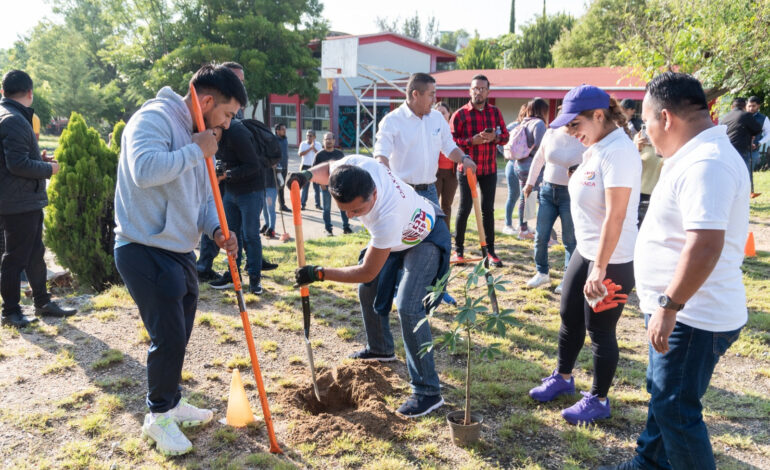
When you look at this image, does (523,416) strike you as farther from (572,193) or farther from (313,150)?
(313,150)

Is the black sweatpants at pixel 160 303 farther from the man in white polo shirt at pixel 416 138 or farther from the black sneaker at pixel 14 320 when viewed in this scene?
the man in white polo shirt at pixel 416 138

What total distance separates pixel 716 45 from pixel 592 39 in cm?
2487

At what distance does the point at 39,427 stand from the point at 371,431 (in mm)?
1999

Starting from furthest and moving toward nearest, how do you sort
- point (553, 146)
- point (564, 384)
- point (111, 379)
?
point (553, 146)
point (111, 379)
point (564, 384)

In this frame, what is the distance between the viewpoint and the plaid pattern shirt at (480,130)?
656 cm

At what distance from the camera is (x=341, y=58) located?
20.3m

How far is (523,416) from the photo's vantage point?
348cm

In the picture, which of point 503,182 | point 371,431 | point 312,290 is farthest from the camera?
point 503,182

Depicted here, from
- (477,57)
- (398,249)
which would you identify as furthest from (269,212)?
(477,57)

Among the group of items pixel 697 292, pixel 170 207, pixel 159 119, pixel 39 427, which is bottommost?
pixel 39 427

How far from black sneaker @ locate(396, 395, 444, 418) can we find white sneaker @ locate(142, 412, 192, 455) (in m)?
1.29

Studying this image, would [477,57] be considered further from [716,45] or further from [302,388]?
[302,388]

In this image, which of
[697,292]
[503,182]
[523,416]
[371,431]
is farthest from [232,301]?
[503,182]

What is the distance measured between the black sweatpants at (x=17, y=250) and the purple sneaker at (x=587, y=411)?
14.8 ft
